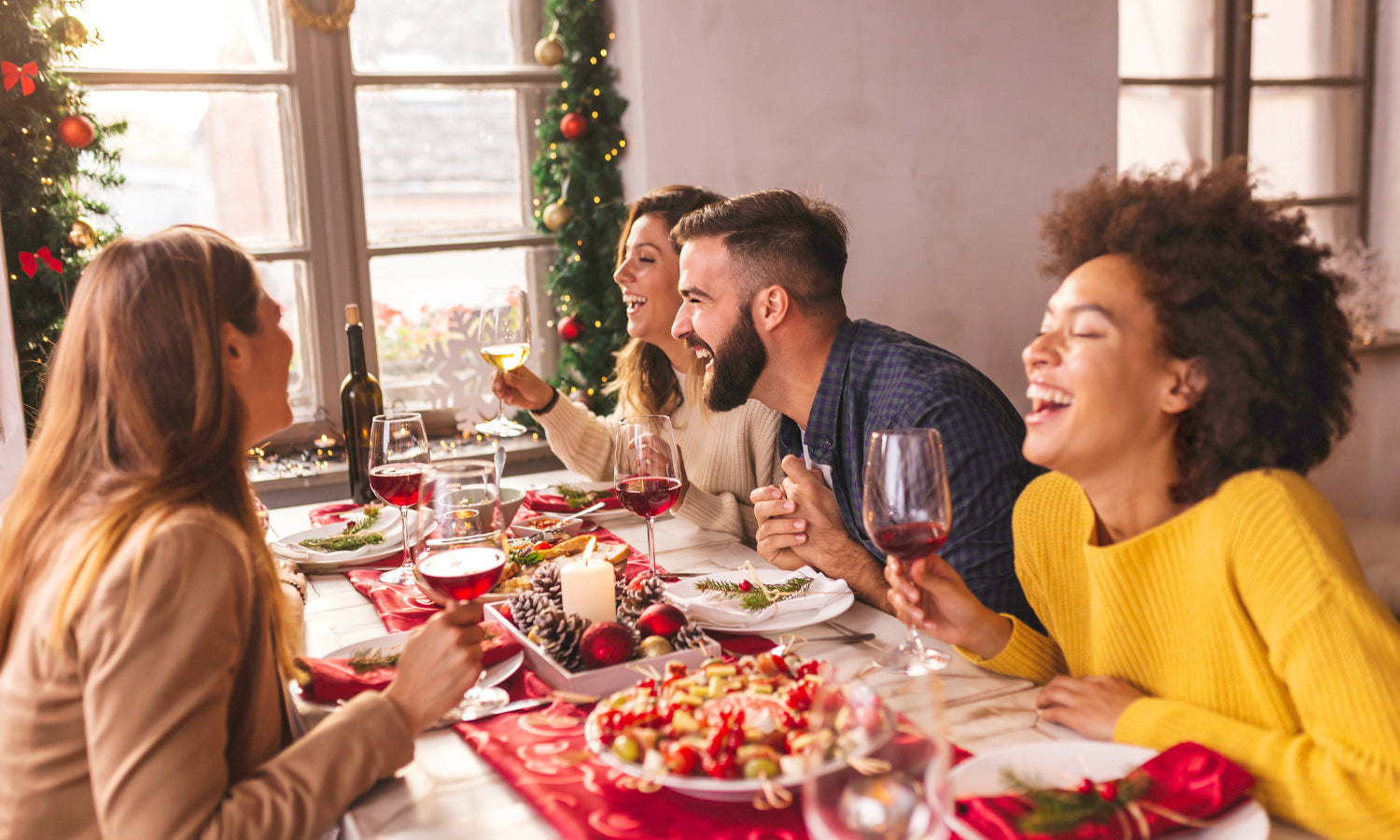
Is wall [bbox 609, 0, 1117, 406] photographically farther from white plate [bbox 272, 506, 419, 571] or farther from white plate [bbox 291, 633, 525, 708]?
white plate [bbox 291, 633, 525, 708]

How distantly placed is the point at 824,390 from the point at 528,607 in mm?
746

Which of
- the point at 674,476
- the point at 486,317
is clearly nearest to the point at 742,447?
the point at 486,317

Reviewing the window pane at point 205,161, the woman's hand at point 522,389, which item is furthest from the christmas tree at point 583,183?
the woman's hand at point 522,389

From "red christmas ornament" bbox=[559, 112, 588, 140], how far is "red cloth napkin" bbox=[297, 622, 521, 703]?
98.4 inches

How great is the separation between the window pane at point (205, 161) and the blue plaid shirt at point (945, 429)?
2.25 metres

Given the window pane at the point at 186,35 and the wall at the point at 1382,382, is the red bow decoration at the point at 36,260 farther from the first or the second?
the wall at the point at 1382,382

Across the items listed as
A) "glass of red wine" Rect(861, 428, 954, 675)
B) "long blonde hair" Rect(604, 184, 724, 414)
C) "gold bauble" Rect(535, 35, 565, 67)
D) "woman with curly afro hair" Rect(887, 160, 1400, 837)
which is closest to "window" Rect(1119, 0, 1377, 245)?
"gold bauble" Rect(535, 35, 565, 67)

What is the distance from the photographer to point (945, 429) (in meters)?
1.65

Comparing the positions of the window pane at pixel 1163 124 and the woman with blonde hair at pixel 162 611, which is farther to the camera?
the window pane at pixel 1163 124

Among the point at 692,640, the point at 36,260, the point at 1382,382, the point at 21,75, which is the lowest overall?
the point at 1382,382

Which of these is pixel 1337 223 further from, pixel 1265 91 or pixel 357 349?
pixel 357 349

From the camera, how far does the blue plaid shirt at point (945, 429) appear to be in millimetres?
1533

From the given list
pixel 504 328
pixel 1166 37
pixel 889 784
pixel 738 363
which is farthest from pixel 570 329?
pixel 889 784

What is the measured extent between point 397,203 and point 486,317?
1.54 meters
